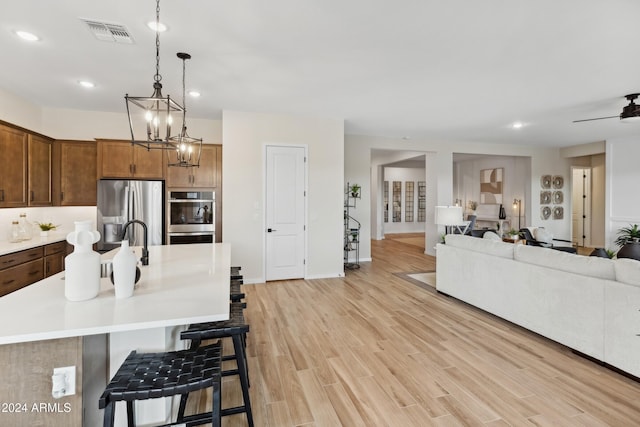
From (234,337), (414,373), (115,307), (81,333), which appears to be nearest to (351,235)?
(414,373)

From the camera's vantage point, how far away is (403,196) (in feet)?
40.7

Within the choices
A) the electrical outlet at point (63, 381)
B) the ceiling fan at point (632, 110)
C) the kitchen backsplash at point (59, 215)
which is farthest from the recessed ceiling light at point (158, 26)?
the ceiling fan at point (632, 110)

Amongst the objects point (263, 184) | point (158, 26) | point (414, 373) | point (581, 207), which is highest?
point (158, 26)

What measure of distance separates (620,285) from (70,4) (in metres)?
4.61

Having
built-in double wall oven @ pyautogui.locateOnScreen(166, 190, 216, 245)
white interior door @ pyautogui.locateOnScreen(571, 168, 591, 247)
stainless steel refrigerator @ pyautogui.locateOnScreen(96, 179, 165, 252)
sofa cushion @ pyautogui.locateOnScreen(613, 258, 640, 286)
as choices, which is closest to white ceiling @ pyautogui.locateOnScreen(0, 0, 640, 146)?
stainless steel refrigerator @ pyautogui.locateOnScreen(96, 179, 165, 252)

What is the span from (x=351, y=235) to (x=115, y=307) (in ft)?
18.4

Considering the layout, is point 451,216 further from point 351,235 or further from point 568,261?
point 568,261

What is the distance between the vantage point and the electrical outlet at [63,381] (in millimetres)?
1433

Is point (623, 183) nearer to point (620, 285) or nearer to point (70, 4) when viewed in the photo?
point (620, 285)

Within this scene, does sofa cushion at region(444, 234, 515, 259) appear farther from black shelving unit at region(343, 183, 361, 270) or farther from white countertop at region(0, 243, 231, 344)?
white countertop at region(0, 243, 231, 344)

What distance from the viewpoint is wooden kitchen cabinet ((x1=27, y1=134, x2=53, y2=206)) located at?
4277mm

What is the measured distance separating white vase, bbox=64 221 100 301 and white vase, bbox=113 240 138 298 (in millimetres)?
103

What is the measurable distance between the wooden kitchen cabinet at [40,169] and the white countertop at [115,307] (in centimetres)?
301

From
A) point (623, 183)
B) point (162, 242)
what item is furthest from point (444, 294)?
point (623, 183)
